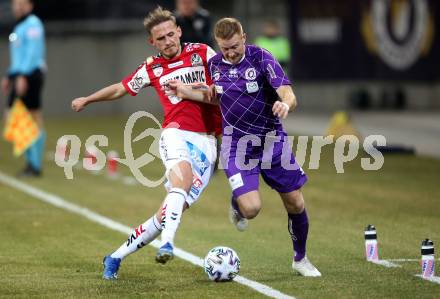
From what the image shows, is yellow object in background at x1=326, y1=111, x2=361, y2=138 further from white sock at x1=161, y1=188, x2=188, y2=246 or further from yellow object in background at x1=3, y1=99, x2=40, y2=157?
white sock at x1=161, y1=188, x2=188, y2=246

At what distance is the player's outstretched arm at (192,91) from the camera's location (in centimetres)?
882

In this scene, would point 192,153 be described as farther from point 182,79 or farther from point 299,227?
point 299,227

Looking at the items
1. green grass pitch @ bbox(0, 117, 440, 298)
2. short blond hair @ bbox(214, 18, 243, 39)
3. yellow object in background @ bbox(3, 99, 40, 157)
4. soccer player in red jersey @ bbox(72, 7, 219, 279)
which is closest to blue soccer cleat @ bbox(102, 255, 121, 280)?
soccer player in red jersey @ bbox(72, 7, 219, 279)

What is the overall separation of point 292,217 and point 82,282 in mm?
1732

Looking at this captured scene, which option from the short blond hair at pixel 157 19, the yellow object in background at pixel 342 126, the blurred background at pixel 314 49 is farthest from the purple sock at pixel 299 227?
the blurred background at pixel 314 49

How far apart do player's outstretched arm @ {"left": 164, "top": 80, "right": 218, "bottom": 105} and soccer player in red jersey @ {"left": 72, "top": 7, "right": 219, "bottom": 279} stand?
0.44ft

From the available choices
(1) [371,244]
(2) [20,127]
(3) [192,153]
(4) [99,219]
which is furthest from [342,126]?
(3) [192,153]

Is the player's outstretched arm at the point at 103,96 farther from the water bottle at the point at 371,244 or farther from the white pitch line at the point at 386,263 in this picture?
the white pitch line at the point at 386,263

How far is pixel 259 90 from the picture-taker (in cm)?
887

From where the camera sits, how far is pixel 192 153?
890 centimetres

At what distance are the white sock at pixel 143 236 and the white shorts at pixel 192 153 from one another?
0.32 meters

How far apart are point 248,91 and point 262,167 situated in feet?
1.98

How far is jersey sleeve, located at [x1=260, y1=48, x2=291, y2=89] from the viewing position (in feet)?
28.3

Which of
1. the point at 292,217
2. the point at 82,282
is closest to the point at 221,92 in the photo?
the point at 292,217
